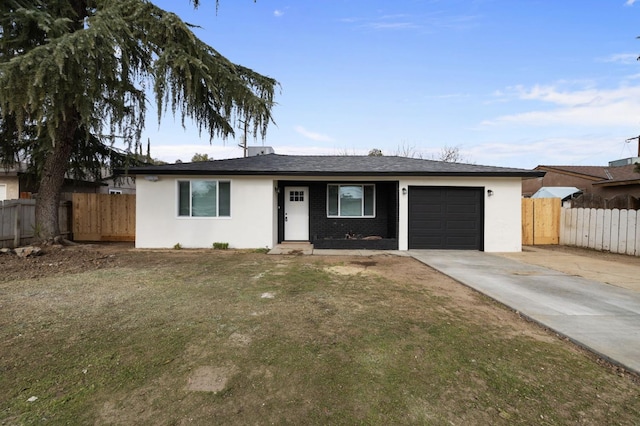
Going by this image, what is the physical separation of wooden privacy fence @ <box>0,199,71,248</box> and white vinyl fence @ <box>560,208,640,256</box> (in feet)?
59.3

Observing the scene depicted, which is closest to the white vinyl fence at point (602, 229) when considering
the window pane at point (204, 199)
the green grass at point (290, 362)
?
the green grass at point (290, 362)

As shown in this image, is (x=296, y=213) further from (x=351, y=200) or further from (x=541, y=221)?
(x=541, y=221)

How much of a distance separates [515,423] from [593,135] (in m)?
30.3

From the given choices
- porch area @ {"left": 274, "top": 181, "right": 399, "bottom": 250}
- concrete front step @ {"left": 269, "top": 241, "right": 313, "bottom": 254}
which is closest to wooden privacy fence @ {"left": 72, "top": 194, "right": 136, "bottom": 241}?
porch area @ {"left": 274, "top": 181, "right": 399, "bottom": 250}

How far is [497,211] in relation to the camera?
10.2 meters

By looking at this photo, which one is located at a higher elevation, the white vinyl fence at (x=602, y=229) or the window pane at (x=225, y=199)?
the window pane at (x=225, y=199)

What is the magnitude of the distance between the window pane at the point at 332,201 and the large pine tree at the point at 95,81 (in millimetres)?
3743

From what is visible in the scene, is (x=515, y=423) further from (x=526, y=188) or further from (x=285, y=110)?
(x=526, y=188)

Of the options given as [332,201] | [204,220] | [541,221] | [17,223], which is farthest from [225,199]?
[541,221]

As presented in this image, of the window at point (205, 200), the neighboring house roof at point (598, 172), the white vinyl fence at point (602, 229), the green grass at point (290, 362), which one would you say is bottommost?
the green grass at point (290, 362)

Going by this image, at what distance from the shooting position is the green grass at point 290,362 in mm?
2139

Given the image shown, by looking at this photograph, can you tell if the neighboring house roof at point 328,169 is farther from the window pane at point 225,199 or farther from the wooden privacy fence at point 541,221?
the wooden privacy fence at point 541,221

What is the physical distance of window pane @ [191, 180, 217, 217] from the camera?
1012 centimetres

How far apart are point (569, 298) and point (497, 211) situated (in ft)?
19.2
